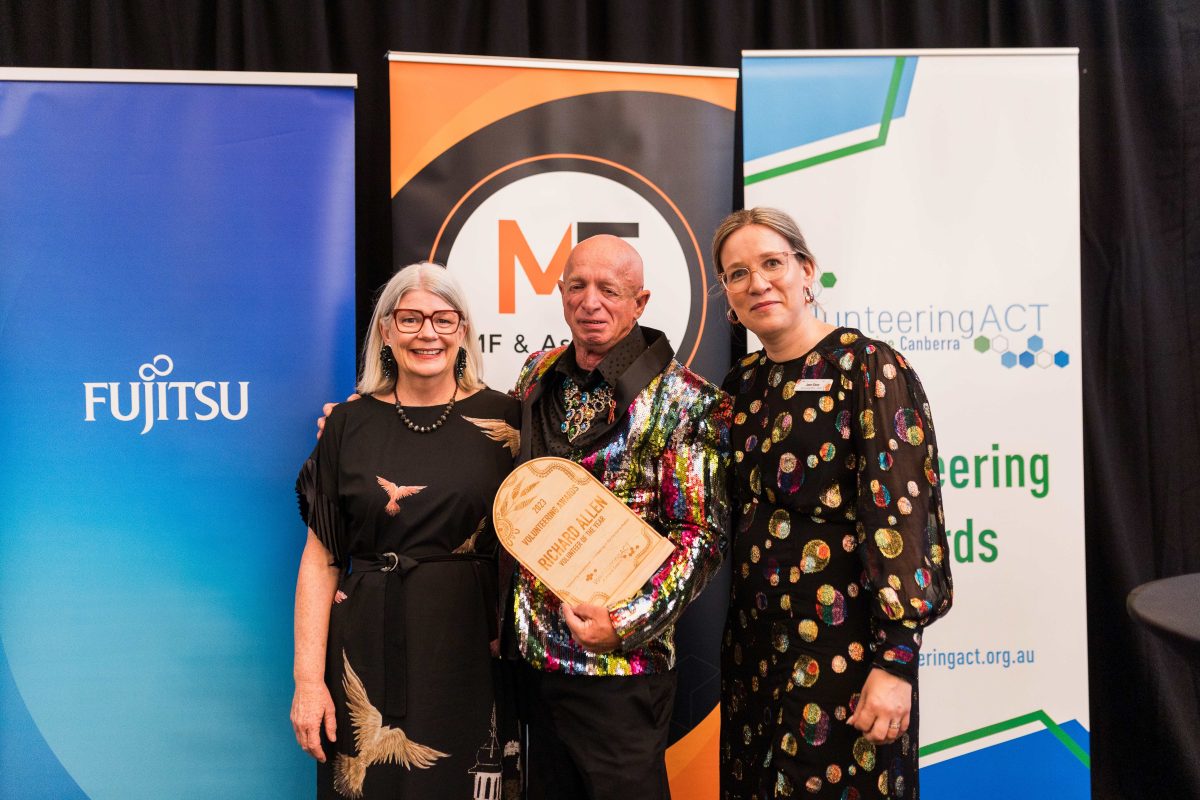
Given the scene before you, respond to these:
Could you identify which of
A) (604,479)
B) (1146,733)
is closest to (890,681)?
(604,479)

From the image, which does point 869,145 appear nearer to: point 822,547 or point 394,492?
point 822,547

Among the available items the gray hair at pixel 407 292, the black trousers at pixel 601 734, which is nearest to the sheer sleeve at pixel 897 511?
the black trousers at pixel 601 734

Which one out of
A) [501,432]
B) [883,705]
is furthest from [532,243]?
[883,705]

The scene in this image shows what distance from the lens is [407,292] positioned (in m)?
2.00

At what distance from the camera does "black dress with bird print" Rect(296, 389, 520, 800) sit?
6.21ft

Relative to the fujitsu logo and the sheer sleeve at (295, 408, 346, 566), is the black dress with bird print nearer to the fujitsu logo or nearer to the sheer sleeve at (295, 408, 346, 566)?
the sheer sleeve at (295, 408, 346, 566)

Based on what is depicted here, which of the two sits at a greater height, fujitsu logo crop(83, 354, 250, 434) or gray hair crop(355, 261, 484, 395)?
gray hair crop(355, 261, 484, 395)

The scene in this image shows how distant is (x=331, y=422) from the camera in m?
2.04

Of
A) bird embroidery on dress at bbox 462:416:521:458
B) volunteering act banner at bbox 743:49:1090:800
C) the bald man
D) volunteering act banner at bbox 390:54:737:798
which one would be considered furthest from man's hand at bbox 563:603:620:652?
volunteering act banner at bbox 743:49:1090:800

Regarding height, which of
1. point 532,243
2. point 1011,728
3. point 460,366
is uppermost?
point 532,243

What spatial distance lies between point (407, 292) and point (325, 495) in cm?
46

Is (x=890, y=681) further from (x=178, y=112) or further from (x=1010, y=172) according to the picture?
(x=178, y=112)

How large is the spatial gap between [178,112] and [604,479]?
62.2 inches

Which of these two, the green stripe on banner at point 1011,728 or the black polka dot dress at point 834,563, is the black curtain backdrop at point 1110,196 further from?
the black polka dot dress at point 834,563
